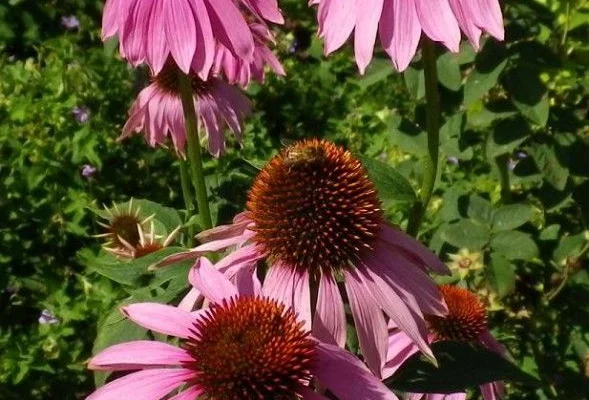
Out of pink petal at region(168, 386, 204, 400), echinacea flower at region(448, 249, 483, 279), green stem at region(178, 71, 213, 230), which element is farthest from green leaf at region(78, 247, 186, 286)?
echinacea flower at region(448, 249, 483, 279)

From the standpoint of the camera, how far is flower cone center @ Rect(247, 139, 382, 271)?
1091 millimetres

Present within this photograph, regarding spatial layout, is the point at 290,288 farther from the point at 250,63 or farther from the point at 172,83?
the point at 172,83

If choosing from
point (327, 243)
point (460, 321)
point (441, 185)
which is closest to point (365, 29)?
point (327, 243)

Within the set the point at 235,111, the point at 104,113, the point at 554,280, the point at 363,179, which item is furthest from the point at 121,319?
the point at 104,113

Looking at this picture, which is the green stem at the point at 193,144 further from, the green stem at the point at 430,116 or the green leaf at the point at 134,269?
the green stem at the point at 430,116

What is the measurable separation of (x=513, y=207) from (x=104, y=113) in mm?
1087

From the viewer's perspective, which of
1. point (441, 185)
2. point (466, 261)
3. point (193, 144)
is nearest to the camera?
point (193, 144)

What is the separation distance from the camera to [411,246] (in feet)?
3.57

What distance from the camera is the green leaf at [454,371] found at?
1.06 metres

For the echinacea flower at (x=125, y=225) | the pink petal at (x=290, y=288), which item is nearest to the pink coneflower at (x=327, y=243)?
the pink petal at (x=290, y=288)

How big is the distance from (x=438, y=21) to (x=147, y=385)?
1.42ft

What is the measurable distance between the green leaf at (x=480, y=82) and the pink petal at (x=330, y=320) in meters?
0.81

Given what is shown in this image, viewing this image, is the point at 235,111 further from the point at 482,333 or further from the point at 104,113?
the point at 104,113

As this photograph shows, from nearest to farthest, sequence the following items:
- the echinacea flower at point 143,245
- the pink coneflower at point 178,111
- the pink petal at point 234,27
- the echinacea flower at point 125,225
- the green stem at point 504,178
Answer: the pink petal at point 234,27 < the echinacea flower at point 143,245 < the echinacea flower at point 125,225 < the pink coneflower at point 178,111 < the green stem at point 504,178
